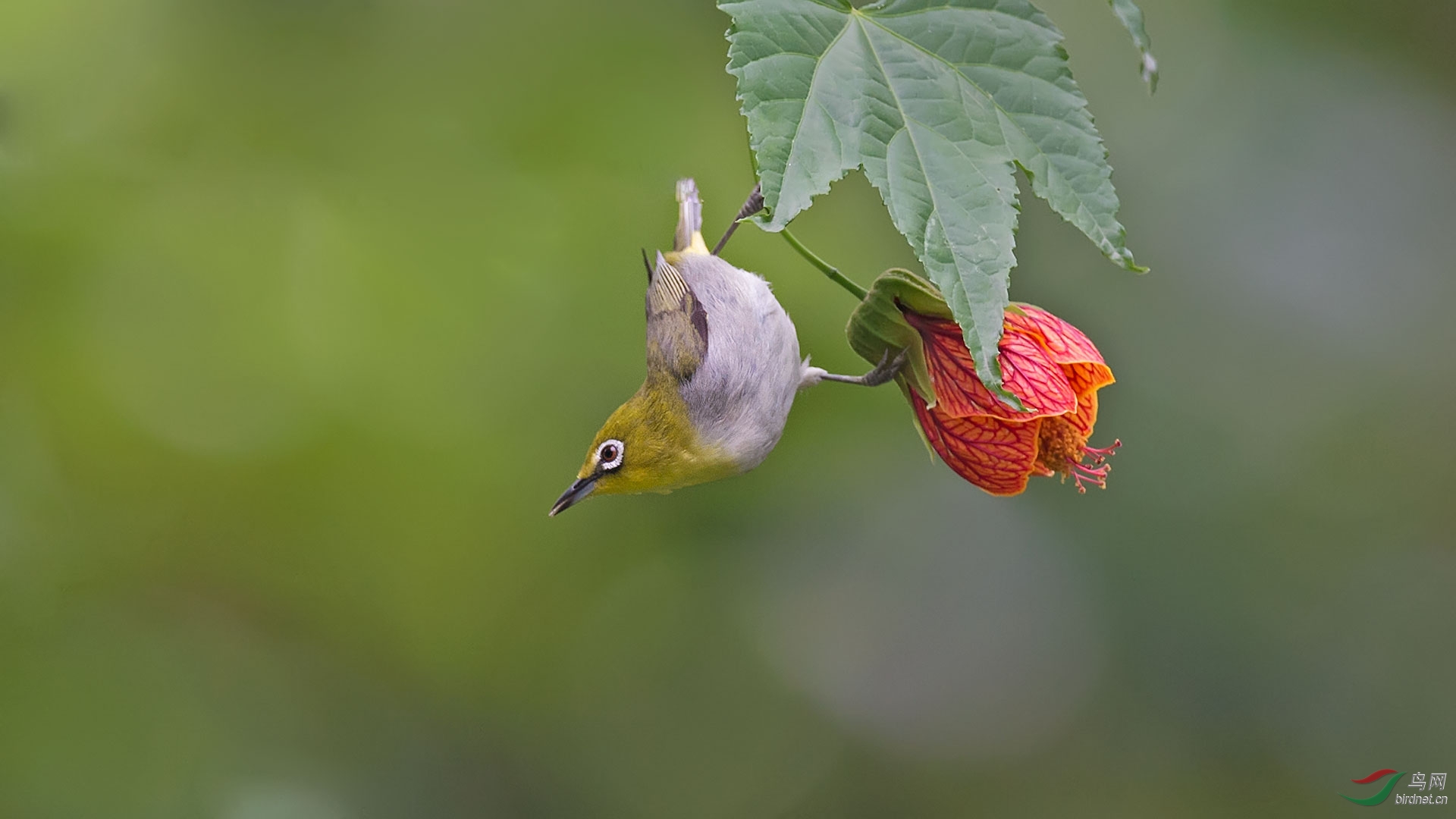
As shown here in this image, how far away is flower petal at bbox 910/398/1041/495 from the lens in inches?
66.5

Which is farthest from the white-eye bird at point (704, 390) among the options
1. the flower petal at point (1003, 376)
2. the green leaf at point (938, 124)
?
the green leaf at point (938, 124)

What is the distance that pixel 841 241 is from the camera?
11.4ft

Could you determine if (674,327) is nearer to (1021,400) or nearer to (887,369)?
(887,369)

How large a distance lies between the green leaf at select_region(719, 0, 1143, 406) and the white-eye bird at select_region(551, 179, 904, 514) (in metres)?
0.55

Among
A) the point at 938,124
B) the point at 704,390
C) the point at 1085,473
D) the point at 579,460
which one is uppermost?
the point at 938,124

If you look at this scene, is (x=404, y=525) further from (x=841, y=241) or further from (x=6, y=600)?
(x=841, y=241)

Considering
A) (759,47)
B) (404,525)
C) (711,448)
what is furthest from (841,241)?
(759,47)

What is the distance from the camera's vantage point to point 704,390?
6.73ft

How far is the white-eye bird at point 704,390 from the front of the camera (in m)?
2.01

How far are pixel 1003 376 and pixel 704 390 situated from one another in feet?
2.09

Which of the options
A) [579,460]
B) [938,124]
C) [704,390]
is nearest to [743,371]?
[704,390]

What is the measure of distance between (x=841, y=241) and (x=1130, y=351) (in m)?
1.42

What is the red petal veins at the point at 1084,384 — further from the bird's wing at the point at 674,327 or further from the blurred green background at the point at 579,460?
the blurred green background at the point at 579,460

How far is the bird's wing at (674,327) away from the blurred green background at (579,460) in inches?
36.1
